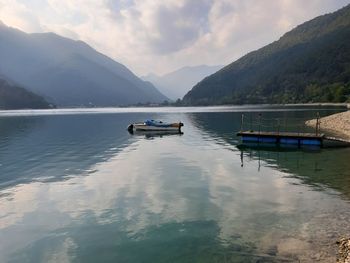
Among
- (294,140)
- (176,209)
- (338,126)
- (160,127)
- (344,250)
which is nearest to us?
(344,250)

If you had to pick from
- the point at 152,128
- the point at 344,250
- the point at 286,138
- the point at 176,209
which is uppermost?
the point at 286,138

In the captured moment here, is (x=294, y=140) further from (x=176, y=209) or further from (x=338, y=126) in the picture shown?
(x=176, y=209)

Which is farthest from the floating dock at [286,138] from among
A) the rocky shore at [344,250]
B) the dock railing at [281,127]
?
the rocky shore at [344,250]

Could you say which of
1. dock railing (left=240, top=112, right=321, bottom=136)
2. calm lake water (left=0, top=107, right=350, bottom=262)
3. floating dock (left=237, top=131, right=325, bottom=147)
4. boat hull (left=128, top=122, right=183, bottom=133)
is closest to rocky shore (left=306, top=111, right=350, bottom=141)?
dock railing (left=240, top=112, right=321, bottom=136)

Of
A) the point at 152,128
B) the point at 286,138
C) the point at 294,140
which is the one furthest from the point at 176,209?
the point at 152,128

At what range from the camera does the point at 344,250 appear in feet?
60.6

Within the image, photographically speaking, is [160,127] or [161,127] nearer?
[161,127]

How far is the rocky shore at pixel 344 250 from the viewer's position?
57.2ft

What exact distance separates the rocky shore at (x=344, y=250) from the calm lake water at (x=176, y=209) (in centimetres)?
53

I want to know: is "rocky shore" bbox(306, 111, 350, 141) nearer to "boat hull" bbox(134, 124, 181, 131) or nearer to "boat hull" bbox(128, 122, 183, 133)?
"boat hull" bbox(128, 122, 183, 133)

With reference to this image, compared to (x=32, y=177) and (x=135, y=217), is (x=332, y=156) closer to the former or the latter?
(x=135, y=217)

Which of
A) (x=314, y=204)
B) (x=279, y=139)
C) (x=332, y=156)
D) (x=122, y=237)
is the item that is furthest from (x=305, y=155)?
(x=122, y=237)

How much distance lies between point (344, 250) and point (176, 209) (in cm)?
1226

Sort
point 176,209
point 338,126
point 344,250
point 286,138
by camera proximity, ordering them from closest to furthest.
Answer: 1. point 344,250
2. point 176,209
3. point 286,138
4. point 338,126
